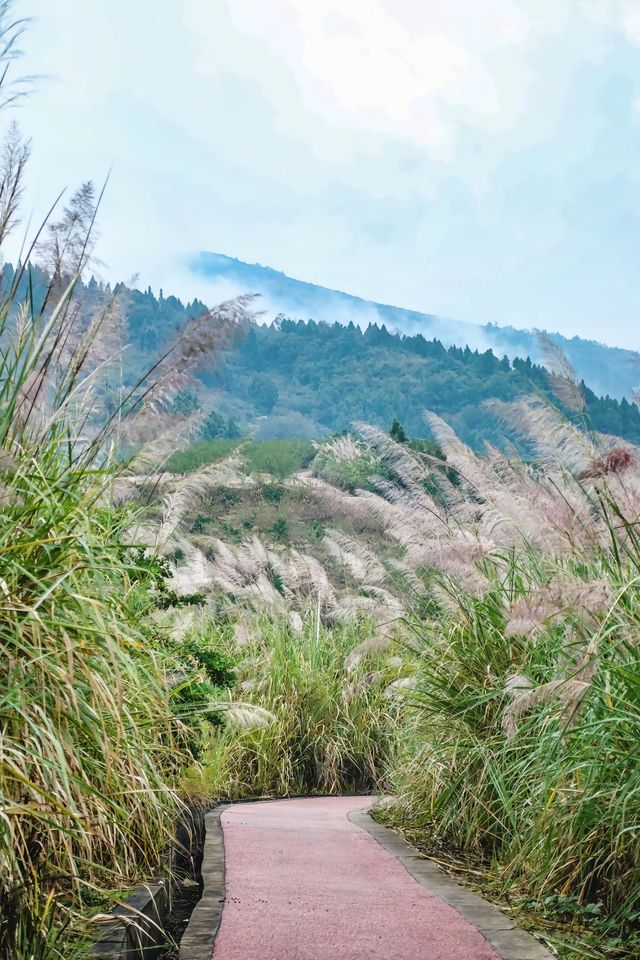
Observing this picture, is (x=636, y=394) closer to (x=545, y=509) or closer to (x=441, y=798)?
(x=545, y=509)

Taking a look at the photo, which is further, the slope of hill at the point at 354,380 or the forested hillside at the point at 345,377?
the slope of hill at the point at 354,380

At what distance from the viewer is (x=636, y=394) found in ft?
13.1

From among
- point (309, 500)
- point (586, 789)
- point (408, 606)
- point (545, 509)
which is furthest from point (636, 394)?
point (309, 500)

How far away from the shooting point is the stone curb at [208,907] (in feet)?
10.7

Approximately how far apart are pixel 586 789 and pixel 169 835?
160cm

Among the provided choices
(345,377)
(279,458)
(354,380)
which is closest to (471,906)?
(279,458)

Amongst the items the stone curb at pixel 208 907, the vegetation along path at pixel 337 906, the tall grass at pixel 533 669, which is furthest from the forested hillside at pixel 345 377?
the stone curb at pixel 208 907

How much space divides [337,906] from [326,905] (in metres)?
0.05

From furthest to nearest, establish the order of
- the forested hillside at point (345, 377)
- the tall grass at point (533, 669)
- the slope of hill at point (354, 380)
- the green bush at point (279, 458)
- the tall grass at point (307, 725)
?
1. the slope of hill at point (354, 380)
2. the forested hillside at point (345, 377)
3. the green bush at point (279, 458)
4. the tall grass at point (307, 725)
5. the tall grass at point (533, 669)

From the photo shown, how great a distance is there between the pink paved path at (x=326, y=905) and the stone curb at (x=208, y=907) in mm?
38

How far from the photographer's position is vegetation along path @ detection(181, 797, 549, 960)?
3.32 m

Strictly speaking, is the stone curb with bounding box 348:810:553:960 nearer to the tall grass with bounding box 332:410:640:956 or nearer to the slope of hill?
the tall grass with bounding box 332:410:640:956

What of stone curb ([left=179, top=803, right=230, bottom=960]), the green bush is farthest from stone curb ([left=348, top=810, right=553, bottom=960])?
the green bush

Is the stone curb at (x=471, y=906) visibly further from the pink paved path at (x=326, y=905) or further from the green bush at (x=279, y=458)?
the green bush at (x=279, y=458)
